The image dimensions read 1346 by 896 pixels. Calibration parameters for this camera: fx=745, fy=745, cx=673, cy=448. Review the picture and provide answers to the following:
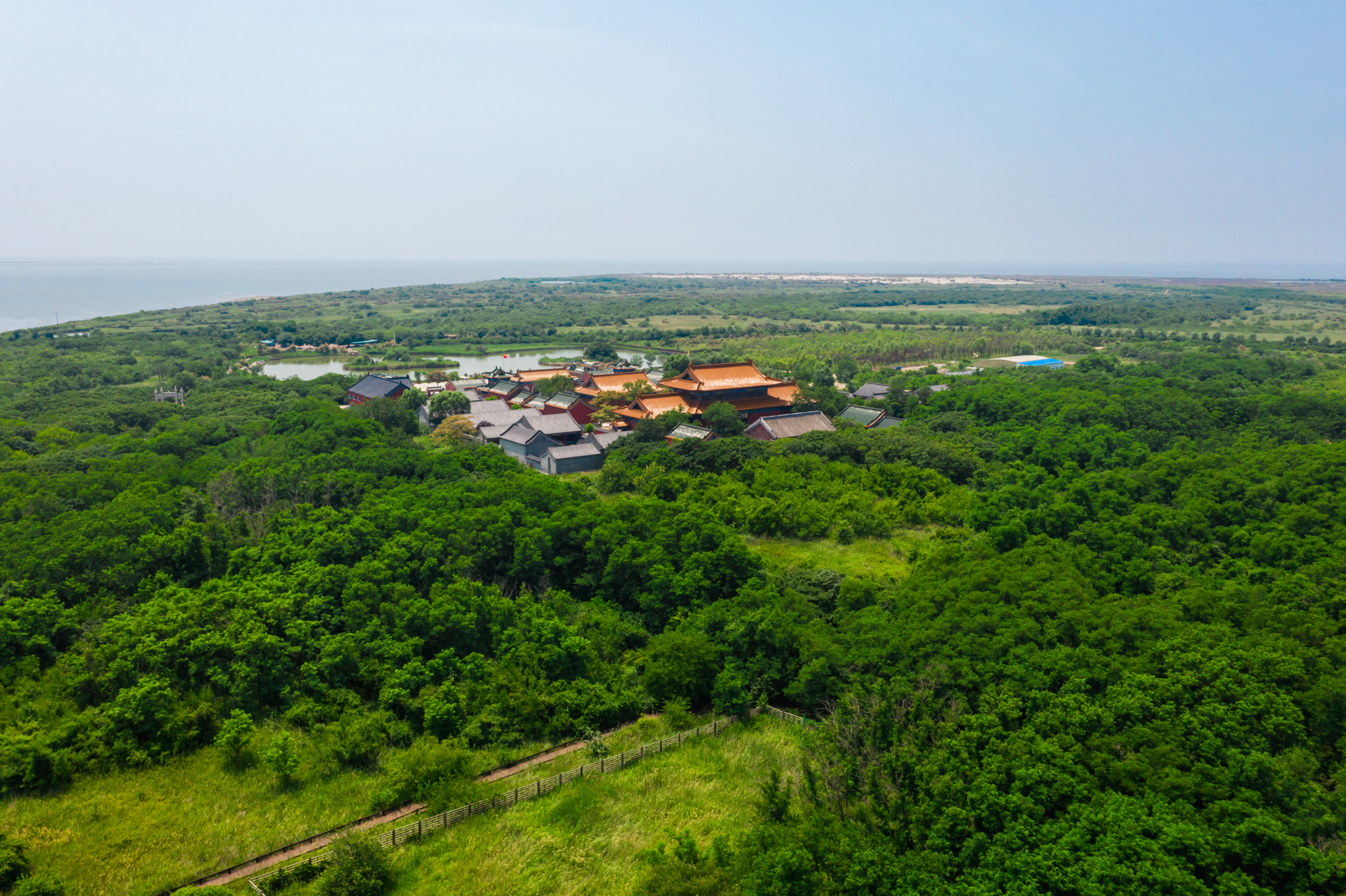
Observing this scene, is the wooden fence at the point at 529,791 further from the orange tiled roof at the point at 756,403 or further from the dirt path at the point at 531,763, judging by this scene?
the orange tiled roof at the point at 756,403

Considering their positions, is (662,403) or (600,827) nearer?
(600,827)

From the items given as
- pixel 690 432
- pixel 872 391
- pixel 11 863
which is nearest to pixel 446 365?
pixel 872 391

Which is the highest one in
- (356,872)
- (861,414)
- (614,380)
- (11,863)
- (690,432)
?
(614,380)

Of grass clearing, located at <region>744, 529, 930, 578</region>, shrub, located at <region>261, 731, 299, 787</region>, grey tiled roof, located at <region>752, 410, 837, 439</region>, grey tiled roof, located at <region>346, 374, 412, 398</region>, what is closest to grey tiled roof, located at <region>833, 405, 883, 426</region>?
grey tiled roof, located at <region>752, 410, 837, 439</region>

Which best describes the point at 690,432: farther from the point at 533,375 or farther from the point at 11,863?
the point at 11,863

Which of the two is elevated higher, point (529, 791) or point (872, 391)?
point (872, 391)

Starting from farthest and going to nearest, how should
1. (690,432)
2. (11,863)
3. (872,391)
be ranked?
(872,391), (690,432), (11,863)

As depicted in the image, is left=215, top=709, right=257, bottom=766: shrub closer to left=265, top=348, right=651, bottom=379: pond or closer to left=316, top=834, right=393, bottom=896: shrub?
left=316, top=834, right=393, bottom=896: shrub
